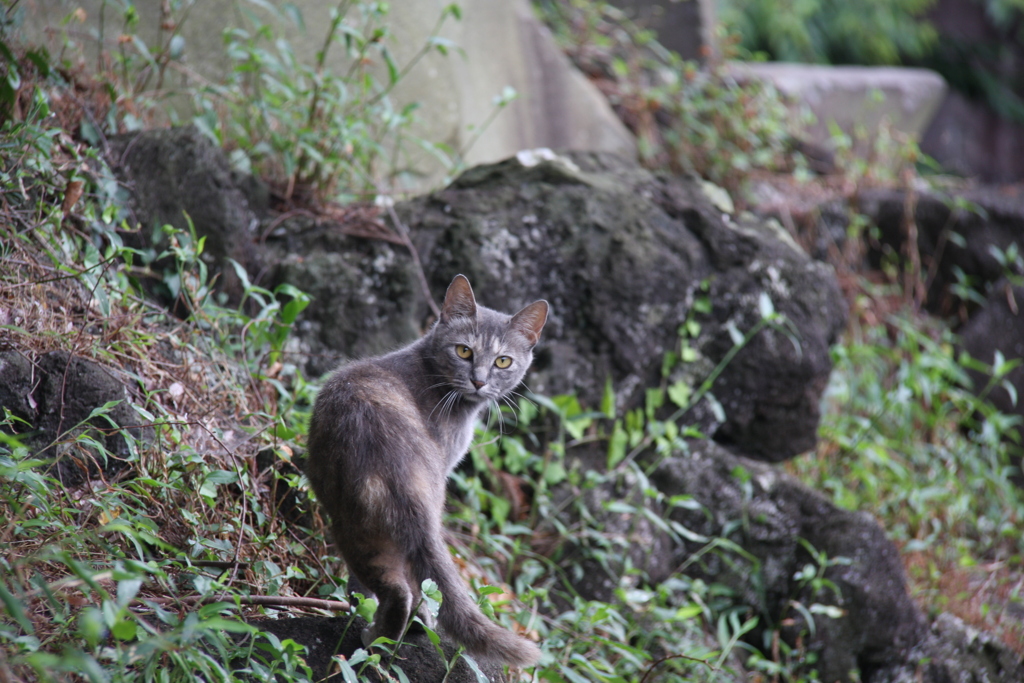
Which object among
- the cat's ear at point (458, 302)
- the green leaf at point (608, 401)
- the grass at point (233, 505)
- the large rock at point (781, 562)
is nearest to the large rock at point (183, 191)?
the grass at point (233, 505)

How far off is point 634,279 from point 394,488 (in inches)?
88.3

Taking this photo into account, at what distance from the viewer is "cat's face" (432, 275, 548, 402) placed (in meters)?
3.09

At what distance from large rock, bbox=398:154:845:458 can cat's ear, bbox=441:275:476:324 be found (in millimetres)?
875

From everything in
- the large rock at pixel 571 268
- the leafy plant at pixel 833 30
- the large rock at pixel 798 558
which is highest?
the large rock at pixel 571 268

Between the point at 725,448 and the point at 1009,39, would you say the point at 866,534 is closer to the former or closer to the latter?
the point at 725,448

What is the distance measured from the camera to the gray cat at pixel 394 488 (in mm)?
2385

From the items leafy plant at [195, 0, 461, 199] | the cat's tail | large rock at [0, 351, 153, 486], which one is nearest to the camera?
the cat's tail

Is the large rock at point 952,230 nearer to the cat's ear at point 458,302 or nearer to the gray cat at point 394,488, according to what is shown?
the cat's ear at point 458,302

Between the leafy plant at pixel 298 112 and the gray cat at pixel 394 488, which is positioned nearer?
the gray cat at pixel 394 488

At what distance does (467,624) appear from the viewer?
7.72ft

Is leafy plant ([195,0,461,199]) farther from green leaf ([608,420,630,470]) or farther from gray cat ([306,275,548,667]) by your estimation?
green leaf ([608,420,630,470])

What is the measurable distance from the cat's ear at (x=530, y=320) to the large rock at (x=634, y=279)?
78 cm

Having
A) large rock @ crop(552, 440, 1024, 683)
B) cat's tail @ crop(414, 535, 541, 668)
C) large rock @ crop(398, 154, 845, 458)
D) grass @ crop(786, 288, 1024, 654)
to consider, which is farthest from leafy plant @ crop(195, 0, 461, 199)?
grass @ crop(786, 288, 1024, 654)

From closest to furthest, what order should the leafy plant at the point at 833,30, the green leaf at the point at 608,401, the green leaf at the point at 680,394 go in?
the green leaf at the point at 608,401 < the green leaf at the point at 680,394 < the leafy plant at the point at 833,30
